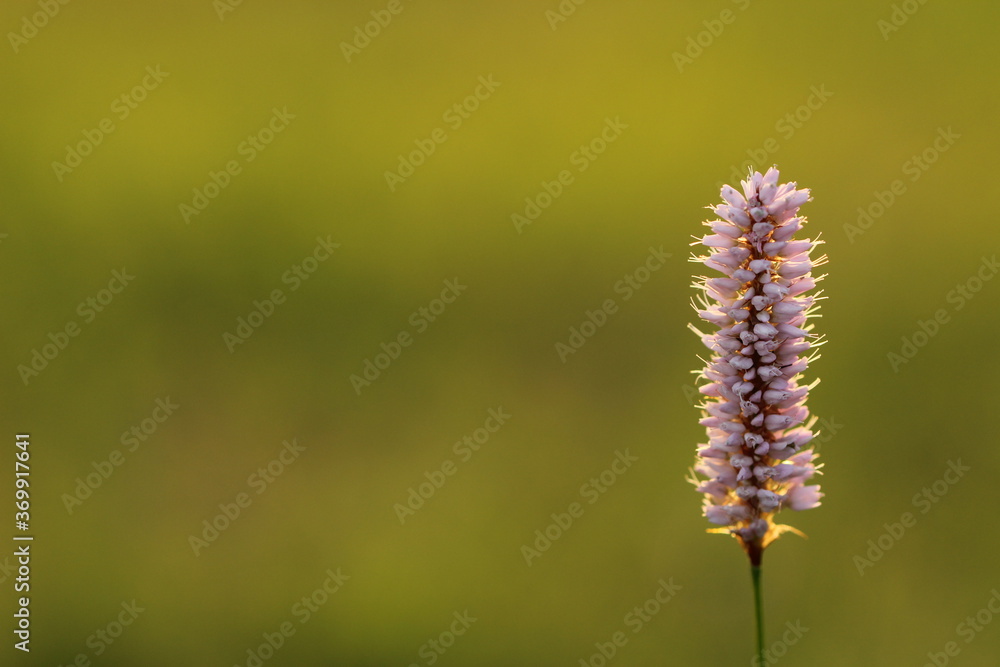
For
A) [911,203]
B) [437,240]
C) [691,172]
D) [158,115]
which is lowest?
[158,115]

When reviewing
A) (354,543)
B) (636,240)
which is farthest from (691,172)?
(354,543)

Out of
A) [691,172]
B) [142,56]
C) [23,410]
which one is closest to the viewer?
[23,410]

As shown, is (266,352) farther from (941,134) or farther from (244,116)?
(941,134)

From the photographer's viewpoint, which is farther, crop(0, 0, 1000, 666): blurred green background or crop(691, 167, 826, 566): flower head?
crop(0, 0, 1000, 666): blurred green background

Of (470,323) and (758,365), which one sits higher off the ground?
(758,365)

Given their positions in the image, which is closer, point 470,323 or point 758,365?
point 758,365
